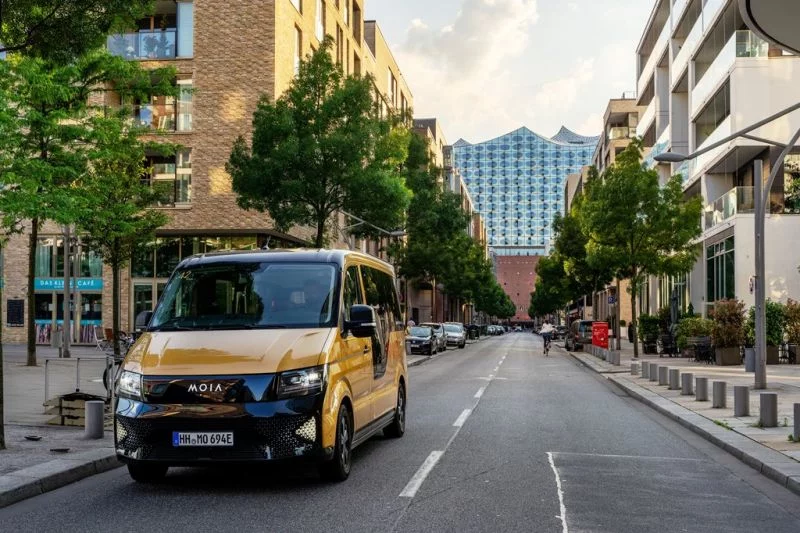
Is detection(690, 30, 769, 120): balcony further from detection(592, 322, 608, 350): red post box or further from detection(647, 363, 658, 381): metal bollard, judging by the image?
detection(647, 363, 658, 381): metal bollard

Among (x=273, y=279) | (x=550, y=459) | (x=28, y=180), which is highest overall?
(x=28, y=180)

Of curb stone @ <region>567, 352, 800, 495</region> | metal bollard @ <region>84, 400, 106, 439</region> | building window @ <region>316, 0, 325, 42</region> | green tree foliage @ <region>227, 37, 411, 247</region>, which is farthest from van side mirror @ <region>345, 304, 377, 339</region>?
building window @ <region>316, 0, 325, 42</region>

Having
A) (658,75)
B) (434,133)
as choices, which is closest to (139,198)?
(658,75)

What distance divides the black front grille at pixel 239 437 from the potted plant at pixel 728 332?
24.3 metres

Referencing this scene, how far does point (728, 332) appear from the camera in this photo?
28.7 meters

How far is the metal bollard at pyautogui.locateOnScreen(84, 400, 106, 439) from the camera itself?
10117 millimetres

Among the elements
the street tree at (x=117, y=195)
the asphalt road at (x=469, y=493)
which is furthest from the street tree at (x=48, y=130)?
the asphalt road at (x=469, y=493)

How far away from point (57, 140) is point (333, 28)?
24837 mm

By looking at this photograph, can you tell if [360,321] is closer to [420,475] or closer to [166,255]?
[420,475]

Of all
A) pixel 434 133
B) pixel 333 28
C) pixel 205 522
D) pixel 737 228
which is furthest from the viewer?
pixel 434 133

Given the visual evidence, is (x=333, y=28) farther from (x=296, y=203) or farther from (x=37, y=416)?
(x=37, y=416)

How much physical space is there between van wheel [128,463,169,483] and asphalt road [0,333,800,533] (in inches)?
4.0

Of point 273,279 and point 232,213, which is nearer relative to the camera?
point 273,279

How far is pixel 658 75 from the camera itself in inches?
1948
